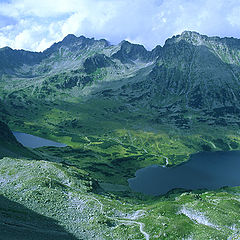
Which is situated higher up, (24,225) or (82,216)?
(24,225)

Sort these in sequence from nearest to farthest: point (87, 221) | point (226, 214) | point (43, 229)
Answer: point (43, 229), point (87, 221), point (226, 214)

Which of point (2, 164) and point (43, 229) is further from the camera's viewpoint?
point (2, 164)

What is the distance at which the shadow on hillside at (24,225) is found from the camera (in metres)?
40.4

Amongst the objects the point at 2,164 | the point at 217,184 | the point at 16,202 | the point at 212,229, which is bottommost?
the point at 217,184

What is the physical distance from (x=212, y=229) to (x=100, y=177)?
134 m

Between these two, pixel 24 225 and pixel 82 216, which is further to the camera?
pixel 82 216

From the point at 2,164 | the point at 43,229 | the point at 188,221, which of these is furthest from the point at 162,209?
the point at 2,164

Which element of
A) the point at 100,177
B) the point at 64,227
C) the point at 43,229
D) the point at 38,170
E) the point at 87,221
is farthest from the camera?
the point at 100,177

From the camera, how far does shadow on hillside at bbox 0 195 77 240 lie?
4040 cm

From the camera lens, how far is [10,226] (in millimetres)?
42844

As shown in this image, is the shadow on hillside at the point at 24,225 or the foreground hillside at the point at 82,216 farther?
the foreground hillside at the point at 82,216

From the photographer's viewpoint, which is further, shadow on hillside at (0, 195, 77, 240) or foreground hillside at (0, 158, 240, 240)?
foreground hillside at (0, 158, 240, 240)

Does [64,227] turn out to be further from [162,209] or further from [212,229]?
[212,229]

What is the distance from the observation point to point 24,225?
47.0m
